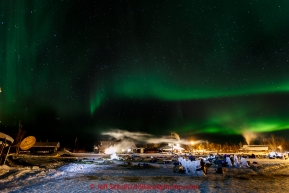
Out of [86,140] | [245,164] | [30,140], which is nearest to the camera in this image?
[30,140]

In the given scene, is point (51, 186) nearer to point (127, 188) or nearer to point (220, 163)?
point (127, 188)

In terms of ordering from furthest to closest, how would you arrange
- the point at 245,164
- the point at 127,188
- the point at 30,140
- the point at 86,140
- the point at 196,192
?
the point at 86,140 < the point at 245,164 < the point at 30,140 < the point at 127,188 < the point at 196,192

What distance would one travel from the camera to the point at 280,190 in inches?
572

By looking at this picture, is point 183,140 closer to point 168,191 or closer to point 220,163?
point 220,163

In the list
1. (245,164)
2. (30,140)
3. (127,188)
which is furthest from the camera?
(245,164)

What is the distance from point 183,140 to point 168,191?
15243cm

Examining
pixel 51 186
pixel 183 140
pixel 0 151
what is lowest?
pixel 51 186

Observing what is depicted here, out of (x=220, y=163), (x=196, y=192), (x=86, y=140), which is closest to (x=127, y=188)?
(x=196, y=192)

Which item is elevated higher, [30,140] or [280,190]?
[30,140]

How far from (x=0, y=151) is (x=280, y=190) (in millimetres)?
26362

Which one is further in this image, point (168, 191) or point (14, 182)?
point (14, 182)

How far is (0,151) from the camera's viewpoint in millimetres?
22328

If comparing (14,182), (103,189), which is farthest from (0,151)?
(103,189)

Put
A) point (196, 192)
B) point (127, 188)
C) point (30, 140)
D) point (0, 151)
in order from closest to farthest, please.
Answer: point (196, 192)
point (127, 188)
point (0, 151)
point (30, 140)
